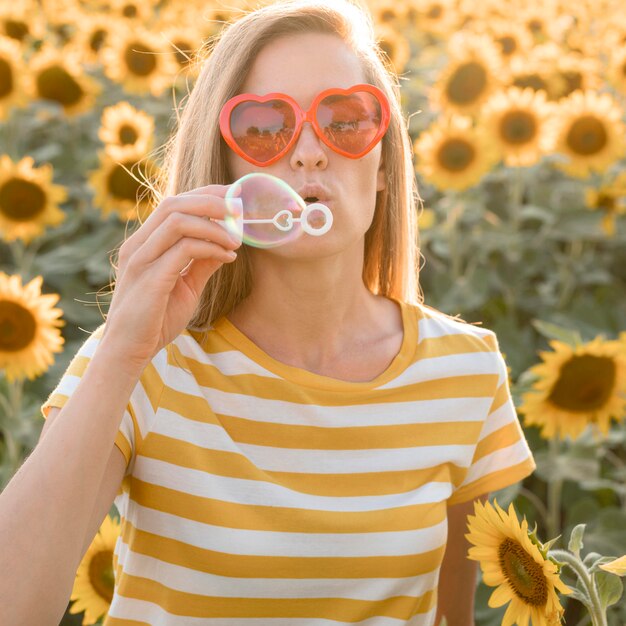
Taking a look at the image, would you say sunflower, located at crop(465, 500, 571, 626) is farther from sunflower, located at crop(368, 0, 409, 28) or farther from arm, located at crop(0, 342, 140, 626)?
sunflower, located at crop(368, 0, 409, 28)

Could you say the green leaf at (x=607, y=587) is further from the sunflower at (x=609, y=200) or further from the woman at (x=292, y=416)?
the sunflower at (x=609, y=200)

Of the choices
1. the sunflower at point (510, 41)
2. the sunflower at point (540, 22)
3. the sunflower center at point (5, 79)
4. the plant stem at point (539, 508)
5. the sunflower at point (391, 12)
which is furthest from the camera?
the sunflower at point (391, 12)

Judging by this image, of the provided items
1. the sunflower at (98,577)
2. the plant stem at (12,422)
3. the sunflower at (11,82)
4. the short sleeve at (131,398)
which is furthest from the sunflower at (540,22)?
the short sleeve at (131,398)

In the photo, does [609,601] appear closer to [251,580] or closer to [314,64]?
[251,580]

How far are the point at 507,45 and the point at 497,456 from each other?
16.3 ft

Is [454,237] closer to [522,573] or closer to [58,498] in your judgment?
[522,573]

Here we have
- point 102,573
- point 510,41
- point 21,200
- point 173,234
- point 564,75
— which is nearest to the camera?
point 173,234

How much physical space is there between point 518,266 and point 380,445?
278 cm

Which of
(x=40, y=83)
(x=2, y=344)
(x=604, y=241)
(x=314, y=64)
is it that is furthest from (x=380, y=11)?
(x=314, y=64)

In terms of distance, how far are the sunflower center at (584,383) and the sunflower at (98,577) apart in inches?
52.3

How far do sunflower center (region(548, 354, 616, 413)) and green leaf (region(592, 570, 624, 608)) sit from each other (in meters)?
1.40

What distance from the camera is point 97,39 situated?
697 cm

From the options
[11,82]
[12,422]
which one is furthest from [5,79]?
[12,422]

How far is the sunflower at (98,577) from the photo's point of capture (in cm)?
252
